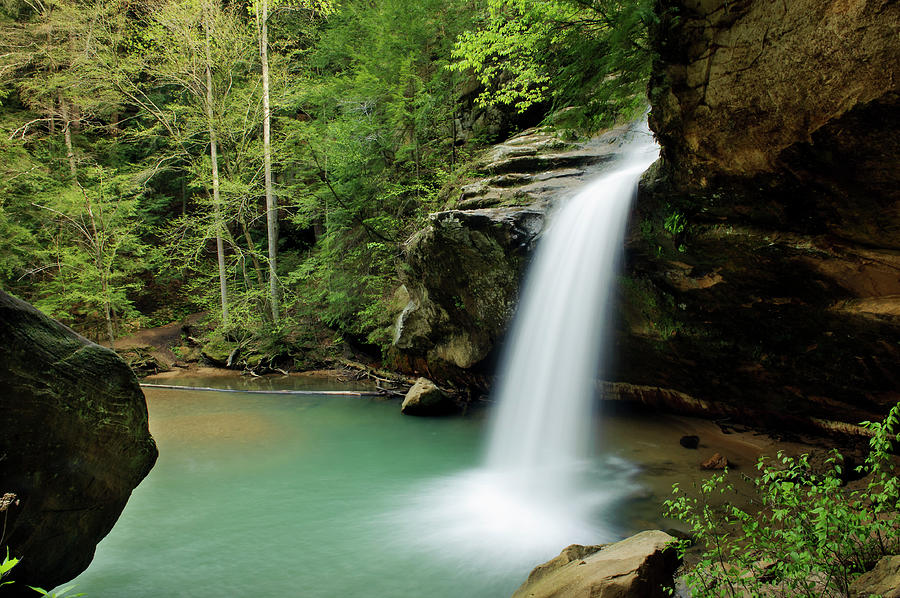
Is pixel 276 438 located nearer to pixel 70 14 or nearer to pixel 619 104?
pixel 619 104

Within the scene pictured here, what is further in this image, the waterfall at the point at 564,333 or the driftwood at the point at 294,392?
the driftwood at the point at 294,392

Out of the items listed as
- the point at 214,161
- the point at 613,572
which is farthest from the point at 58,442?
the point at 214,161

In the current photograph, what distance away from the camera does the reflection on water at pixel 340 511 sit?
440 cm

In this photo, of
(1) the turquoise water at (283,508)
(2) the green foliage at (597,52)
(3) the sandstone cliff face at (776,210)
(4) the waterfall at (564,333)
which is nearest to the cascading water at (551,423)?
(4) the waterfall at (564,333)

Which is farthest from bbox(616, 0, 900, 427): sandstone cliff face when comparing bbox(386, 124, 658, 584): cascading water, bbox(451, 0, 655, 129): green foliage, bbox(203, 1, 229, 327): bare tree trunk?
bbox(203, 1, 229, 327): bare tree trunk

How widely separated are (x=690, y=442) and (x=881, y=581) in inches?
200

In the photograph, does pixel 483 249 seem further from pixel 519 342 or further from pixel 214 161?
pixel 214 161

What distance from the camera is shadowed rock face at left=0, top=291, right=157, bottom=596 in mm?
2896

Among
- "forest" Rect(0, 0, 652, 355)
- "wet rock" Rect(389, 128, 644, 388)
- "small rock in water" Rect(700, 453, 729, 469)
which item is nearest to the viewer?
"small rock in water" Rect(700, 453, 729, 469)

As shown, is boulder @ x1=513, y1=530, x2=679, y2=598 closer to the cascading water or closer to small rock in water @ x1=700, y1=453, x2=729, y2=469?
the cascading water

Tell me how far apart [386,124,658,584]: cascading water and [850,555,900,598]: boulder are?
2.93m

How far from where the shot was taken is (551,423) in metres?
7.98

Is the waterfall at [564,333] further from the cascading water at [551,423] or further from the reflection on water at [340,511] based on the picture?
the reflection on water at [340,511]

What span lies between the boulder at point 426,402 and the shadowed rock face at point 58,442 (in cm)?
635
